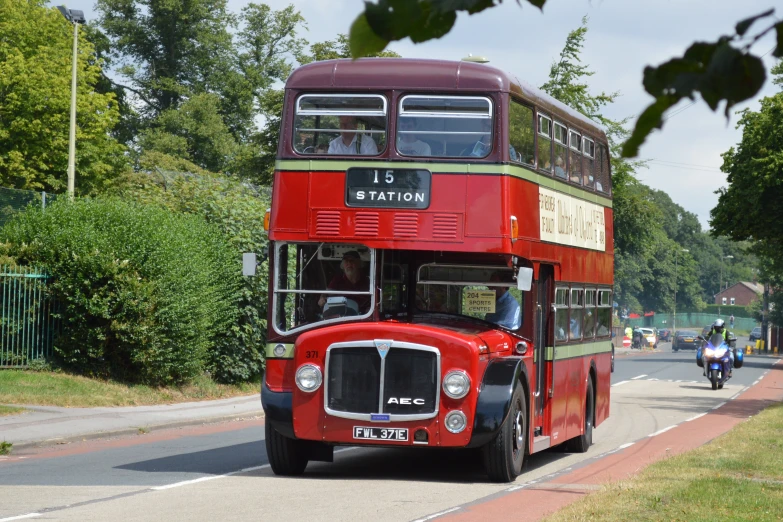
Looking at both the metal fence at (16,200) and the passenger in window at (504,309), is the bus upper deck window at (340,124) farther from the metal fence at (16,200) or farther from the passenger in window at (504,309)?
the metal fence at (16,200)

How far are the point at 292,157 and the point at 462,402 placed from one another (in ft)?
9.86

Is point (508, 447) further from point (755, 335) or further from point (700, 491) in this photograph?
point (755, 335)

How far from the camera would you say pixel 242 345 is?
88.9 feet

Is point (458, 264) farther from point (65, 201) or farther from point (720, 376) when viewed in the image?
point (720, 376)

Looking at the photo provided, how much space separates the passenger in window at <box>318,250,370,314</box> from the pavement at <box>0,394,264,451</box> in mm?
5314

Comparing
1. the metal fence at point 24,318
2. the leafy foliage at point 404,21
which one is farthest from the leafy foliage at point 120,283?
the leafy foliage at point 404,21

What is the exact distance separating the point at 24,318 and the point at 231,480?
1099 cm

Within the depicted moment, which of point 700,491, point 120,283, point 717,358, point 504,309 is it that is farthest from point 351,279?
point 717,358

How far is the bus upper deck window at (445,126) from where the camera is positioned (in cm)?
1298

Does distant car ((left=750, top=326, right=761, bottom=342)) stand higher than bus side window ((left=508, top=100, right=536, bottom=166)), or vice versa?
bus side window ((left=508, top=100, right=536, bottom=166))

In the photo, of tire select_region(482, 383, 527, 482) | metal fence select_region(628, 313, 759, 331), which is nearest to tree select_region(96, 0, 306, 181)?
tire select_region(482, 383, 527, 482)

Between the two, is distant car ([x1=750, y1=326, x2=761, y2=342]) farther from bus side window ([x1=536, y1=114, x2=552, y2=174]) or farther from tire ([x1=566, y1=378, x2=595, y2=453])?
bus side window ([x1=536, y1=114, x2=552, y2=174])

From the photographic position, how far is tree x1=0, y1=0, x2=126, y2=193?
160ft

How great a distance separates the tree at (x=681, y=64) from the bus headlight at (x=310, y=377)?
380 inches
